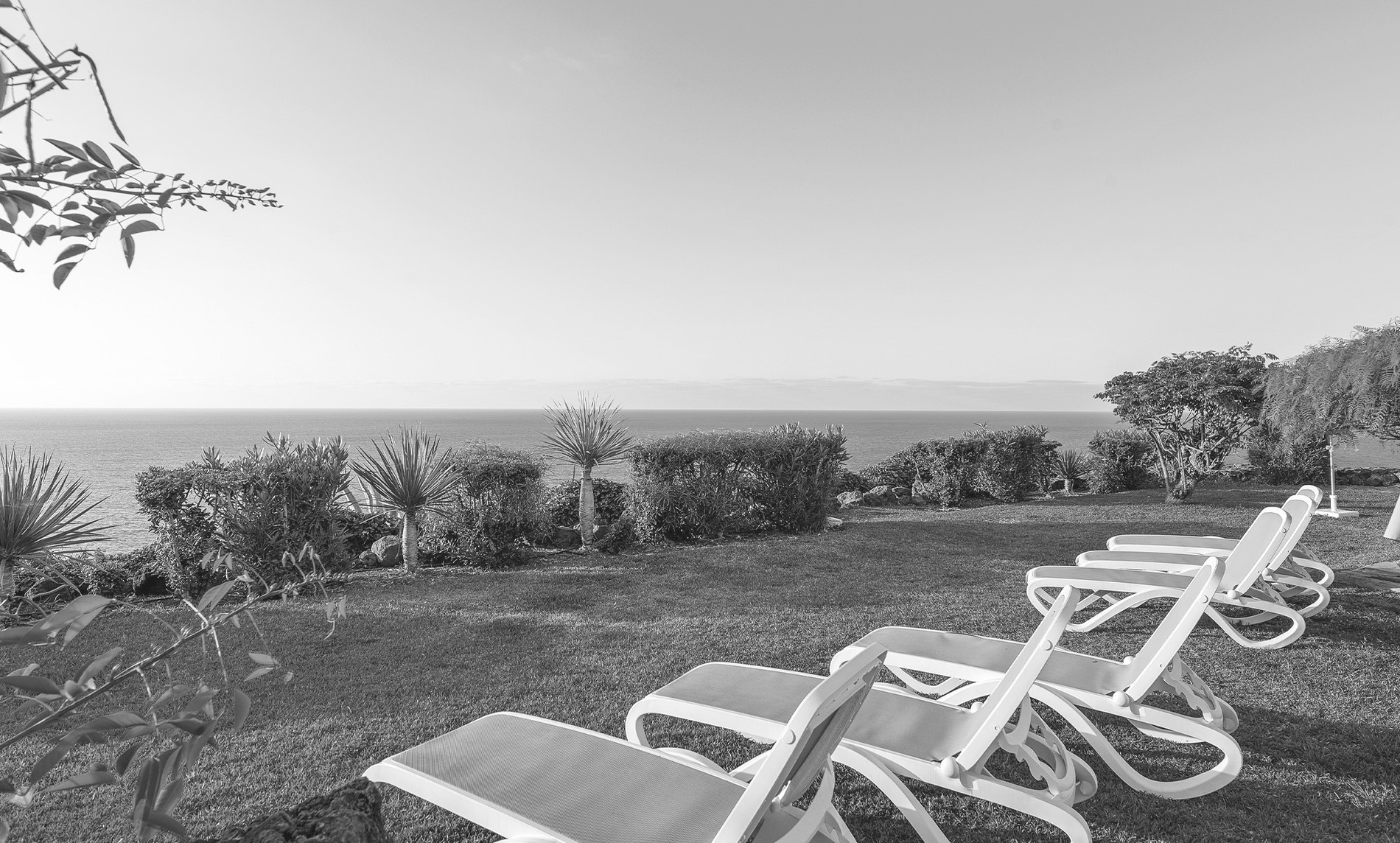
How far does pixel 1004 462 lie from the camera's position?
1446 centimetres

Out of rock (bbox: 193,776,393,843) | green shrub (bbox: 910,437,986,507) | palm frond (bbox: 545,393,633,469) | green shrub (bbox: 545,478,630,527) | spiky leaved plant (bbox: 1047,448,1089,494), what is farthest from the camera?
spiky leaved plant (bbox: 1047,448,1089,494)

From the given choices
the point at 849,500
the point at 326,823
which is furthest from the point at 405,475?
the point at 849,500

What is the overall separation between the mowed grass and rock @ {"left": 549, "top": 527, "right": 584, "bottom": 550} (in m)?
0.67

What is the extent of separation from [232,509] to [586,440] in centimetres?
420

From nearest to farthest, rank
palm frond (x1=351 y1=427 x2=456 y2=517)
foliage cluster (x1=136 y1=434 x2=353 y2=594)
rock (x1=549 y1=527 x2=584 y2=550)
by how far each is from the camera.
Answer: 1. foliage cluster (x1=136 y1=434 x2=353 y2=594)
2. palm frond (x1=351 y1=427 x2=456 y2=517)
3. rock (x1=549 y1=527 x2=584 y2=550)

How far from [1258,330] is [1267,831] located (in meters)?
29.4

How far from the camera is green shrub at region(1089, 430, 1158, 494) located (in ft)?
52.6

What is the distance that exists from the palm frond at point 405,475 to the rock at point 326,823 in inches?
246

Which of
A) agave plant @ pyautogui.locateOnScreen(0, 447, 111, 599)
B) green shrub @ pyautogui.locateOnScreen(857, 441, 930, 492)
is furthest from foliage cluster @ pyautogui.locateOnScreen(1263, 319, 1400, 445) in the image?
agave plant @ pyautogui.locateOnScreen(0, 447, 111, 599)

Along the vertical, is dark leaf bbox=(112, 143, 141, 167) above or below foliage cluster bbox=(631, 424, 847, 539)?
above

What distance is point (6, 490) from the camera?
5.99 metres

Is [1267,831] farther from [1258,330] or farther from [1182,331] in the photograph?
[1258,330]

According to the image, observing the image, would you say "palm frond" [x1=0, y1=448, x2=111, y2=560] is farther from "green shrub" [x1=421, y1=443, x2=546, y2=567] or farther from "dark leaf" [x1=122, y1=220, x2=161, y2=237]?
"dark leaf" [x1=122, y1=220, x2=161, y2=237]

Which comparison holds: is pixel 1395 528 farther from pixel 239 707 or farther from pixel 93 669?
pixel 93 669
